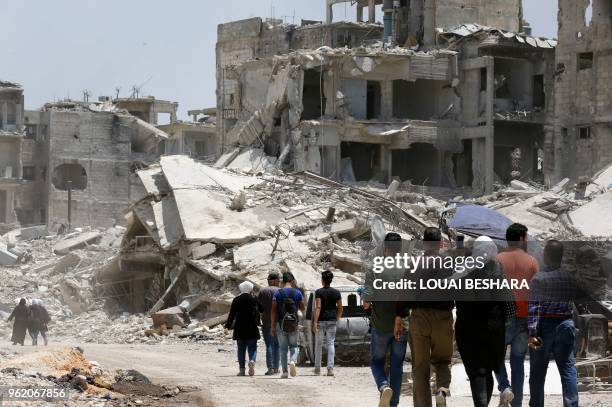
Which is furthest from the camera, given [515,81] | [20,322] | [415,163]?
[515,81]

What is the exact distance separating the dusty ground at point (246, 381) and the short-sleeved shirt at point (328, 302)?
0.75 m

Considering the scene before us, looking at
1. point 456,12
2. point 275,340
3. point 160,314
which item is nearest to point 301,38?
point 456,12

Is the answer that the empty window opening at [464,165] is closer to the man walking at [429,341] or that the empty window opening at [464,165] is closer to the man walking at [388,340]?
the man walking at [388,340]

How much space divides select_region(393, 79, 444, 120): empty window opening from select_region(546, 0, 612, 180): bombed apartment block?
4922 mm

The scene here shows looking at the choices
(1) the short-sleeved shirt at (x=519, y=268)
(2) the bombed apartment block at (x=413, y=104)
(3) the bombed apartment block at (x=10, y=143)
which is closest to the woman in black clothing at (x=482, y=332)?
(1) the short-sleeved shirt at (x=519, y=268)

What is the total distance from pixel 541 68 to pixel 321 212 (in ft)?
63.3

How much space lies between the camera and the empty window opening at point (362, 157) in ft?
159

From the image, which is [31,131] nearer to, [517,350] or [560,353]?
[517,350]

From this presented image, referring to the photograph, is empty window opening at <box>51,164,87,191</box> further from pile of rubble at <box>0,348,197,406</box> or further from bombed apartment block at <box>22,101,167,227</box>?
pile of rubble at <box>0,348,197,406</box>

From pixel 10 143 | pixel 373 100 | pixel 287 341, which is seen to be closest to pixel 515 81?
pixel 373 100

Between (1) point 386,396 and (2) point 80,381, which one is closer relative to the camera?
(1) point 386,396

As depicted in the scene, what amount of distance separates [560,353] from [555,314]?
0.32 meters

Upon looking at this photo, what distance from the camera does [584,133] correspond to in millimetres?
46031

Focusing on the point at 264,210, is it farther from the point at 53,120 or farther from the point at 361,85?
the point at 53,120
